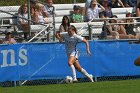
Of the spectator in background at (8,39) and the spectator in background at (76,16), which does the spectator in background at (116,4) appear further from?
the spectator in background at (8,39)

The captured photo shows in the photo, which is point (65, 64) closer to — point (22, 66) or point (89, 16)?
point (22, 66)

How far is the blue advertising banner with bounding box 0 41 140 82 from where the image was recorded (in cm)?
1822

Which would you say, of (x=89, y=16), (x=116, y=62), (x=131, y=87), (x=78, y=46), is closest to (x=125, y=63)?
(x=116, y=62)

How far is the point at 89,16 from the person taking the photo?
22.0 m

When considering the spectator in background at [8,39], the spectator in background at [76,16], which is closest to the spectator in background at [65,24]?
the spectator in background at [8,39]

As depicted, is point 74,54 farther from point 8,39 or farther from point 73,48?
point 8,39

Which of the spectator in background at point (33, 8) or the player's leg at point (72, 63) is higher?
the spectator in background at point (33, 8)

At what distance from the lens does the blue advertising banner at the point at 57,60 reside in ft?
59.8

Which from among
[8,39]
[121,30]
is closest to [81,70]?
[8,39]

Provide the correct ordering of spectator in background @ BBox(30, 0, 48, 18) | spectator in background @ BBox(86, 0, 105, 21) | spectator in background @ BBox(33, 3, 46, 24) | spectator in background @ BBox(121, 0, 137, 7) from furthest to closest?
spectator in background @ BBox(121, 0, 137, 7), spectator in background @ BBox(86, 0, 105, 21), spectator in background @ BBox(30, 0, 48, 18), spectator in background @ BBox(33, 3, 46, 24)

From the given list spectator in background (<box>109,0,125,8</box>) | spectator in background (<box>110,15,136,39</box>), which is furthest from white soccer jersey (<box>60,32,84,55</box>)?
spectator in background (<box>109,0,125,8</box>)

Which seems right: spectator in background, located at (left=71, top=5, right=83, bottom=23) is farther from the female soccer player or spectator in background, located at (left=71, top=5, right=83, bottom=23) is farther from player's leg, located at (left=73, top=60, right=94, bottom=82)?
player's leg, located at (left=73, top=60, right=94, bottom=82)

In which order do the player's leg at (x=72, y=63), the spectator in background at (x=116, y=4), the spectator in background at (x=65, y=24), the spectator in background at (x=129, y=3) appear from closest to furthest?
the player's leg at (x=72, y=63)
the spectator in background at (x=65, y=24)
the spectator in background at (x=116, y=4)
the spectator in background at (x=129, y=3)

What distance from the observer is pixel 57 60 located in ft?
61.9
